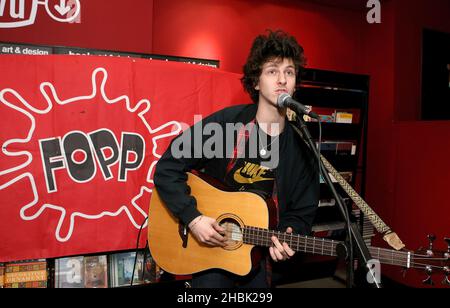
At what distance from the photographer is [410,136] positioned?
119 inches

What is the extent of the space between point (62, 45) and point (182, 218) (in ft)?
5.63

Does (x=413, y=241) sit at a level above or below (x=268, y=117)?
below

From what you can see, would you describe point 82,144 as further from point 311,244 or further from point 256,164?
point 311,244

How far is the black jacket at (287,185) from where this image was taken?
5.11 ft

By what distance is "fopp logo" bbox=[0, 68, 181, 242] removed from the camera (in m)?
1.82

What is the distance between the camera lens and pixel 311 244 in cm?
129

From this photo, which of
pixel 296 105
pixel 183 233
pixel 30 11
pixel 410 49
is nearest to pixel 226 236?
pixel 183 233

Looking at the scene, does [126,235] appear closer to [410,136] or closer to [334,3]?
[410,136]

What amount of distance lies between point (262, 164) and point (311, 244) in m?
0.46

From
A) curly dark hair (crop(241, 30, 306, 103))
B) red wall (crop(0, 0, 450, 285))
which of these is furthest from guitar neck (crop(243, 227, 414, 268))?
red wall (crop(0, 0, 450, 285))

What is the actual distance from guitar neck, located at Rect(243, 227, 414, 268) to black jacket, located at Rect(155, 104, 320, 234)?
0.62 ft

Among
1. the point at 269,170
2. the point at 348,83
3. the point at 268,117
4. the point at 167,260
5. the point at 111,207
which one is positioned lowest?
the point at 167,260

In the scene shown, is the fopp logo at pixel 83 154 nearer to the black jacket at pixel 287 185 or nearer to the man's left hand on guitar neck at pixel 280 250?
the black jacket at pixel 287 185
